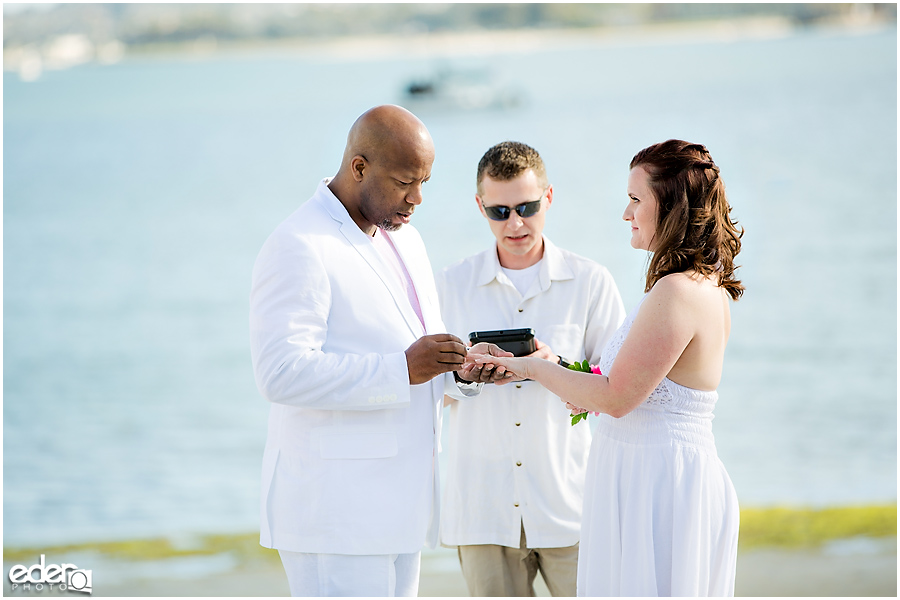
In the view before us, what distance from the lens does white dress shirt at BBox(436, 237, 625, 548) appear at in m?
3.57

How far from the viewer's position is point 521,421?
3598mm

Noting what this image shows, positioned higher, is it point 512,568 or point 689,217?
point 689,217

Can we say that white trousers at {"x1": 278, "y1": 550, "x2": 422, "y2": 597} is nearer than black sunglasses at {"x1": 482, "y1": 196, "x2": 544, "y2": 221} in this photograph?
Yes

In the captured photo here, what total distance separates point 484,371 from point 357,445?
0.54 meters

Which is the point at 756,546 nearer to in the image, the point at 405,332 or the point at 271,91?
the point at 405,332

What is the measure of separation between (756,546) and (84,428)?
1174cm

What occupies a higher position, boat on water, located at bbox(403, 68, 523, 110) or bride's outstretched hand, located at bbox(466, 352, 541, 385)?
boat on water, located at bbox(403, 68, 523, 110)

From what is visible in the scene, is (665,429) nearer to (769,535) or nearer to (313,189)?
(769,535)

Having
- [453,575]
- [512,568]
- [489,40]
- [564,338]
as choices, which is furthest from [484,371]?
[489,40]

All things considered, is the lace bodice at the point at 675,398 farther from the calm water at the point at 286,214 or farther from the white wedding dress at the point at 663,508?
the calm water at the point at 286,214

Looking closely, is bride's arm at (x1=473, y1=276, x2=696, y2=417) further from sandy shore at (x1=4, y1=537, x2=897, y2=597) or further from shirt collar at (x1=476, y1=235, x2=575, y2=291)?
sandy shore at (x1=4, y1=537, x2=897, y2=597)

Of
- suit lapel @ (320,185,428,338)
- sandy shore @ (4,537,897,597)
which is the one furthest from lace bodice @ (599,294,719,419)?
sandy shore @ (4,537,897,597)

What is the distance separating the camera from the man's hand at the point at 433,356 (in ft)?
9.12

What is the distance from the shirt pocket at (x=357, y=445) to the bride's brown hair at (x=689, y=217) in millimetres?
965
